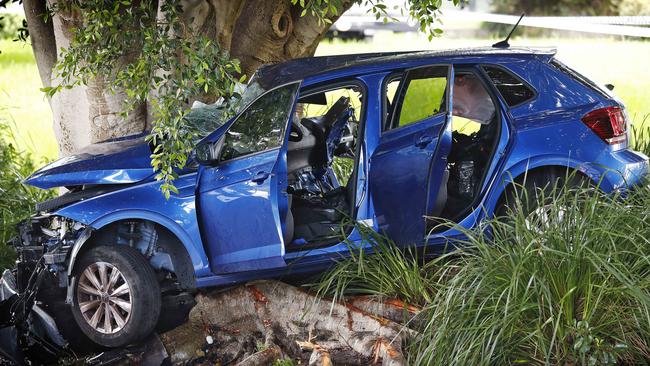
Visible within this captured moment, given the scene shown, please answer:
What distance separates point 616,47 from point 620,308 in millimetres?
18012

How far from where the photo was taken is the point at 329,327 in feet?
20.7

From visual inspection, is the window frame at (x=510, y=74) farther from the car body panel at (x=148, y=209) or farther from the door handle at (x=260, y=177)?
the car body panel at (x=148, y=209)

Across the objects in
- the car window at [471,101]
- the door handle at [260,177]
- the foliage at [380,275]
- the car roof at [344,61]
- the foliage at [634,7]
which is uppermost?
the car roof at [344,61]

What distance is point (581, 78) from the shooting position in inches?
269

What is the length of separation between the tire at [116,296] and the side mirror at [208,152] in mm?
833

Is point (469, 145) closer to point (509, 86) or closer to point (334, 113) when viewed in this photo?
point (509, 86)

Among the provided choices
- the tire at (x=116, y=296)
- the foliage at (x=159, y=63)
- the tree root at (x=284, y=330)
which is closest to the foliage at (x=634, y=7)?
the foliage at (x=159, y=63)

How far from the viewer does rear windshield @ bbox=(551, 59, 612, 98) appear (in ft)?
22.3

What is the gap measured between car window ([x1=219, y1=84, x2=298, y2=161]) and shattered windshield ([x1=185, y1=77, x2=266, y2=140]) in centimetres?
8

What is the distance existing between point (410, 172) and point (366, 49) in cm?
1545

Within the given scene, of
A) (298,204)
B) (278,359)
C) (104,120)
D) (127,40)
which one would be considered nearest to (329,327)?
(278,359)

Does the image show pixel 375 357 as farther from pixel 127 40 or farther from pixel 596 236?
pixel 127 40

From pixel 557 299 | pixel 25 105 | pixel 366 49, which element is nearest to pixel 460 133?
pixel 557 299

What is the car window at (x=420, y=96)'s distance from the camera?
6657mm
